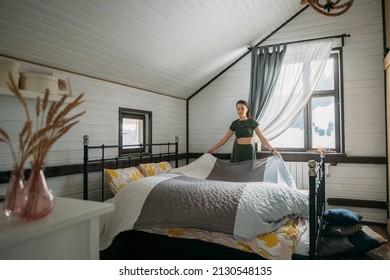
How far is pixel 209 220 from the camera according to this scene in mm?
2039

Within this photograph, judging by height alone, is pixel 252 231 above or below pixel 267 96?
below

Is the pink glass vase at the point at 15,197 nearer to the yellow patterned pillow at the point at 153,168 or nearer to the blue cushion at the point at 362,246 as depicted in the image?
the yellow patterned pillow at the point at 153,168

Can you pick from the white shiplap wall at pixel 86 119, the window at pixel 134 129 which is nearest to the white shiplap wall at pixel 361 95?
the window at pixel 134 129

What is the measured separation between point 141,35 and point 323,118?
2.64 m

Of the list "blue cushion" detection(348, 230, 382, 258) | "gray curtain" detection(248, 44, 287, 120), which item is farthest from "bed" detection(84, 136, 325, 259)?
"gray curtain" detection(248, 44, 287, 120)

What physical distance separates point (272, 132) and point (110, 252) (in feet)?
→ 8.27

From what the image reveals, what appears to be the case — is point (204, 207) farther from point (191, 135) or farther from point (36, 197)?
point (191, 135)

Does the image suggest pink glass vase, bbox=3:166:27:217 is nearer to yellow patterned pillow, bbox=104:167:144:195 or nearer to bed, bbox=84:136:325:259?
bed, bbox=84:136:325:259

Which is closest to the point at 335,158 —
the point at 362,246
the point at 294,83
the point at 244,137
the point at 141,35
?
the point at 294,83

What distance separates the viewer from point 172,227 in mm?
2141

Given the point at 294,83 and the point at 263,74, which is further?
the point at 263,74

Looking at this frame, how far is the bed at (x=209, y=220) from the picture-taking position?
6.26 ft
